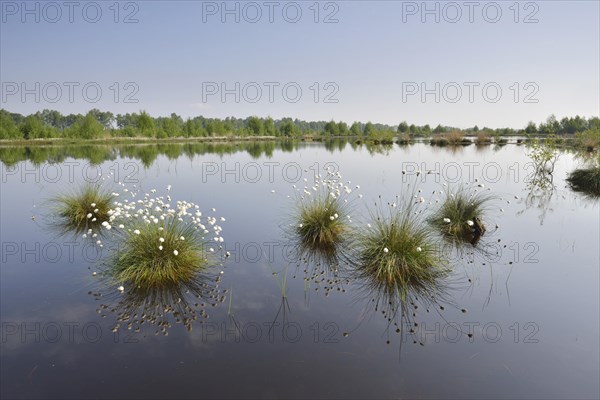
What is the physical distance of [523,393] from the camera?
3.52 meters

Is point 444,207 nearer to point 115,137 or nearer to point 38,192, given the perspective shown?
point 38,192

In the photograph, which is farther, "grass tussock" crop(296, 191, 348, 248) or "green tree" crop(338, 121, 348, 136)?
"green tree" crop(338, 121, 348, 136)

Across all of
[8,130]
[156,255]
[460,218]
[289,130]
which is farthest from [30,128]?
[460,218]

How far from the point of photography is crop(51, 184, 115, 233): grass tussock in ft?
33.8

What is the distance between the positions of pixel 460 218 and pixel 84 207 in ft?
36.4

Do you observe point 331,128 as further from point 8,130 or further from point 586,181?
point 586,181

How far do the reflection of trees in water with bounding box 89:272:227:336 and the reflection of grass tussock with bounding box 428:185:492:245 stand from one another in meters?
6.10

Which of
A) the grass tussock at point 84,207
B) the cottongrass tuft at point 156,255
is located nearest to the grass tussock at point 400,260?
the cottongrass tuft at point 156,255

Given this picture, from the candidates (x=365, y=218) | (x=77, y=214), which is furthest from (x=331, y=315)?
(x=77, y=214)

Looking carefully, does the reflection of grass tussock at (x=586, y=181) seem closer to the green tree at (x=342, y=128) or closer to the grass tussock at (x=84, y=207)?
the grass tussock at (x=84, y=207)

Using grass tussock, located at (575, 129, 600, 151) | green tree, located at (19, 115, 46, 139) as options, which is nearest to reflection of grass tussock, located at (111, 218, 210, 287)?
grass tussock, located at (575, 129, 600, 151)

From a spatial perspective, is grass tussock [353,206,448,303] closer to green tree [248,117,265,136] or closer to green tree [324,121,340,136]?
green tree [248,117,265,136]

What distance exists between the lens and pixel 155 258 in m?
6.11

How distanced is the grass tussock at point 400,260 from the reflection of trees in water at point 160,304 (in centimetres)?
278
